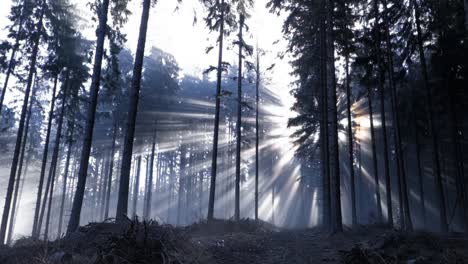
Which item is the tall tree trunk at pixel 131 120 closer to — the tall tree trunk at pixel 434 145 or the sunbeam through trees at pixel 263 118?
the sunbeam through trees at pixel 263 118

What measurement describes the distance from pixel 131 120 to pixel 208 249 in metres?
5.17

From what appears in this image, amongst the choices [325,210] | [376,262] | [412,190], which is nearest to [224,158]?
[412,190]

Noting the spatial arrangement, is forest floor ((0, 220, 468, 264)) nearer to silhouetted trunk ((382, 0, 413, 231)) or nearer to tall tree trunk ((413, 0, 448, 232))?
silhouetted trunk ((382, 0, 413, 231))

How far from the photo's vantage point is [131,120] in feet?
35.6

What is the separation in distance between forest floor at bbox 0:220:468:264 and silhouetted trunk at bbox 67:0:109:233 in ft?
7.94

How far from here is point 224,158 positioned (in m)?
45.8

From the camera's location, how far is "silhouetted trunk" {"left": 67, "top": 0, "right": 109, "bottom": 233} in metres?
10.6

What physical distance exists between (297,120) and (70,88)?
47.6ft

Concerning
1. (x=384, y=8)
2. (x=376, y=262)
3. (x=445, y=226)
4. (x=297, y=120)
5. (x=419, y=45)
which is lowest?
(x=445, y=226)

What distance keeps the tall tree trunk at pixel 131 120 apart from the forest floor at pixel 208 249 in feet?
5.56

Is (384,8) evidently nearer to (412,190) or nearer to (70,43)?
(70,43)

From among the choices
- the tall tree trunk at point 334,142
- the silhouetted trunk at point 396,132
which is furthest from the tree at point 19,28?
the silhouetted trunk at point 396,132

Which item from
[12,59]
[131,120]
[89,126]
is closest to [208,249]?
[131,120]

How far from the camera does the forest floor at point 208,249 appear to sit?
5.64 meters
